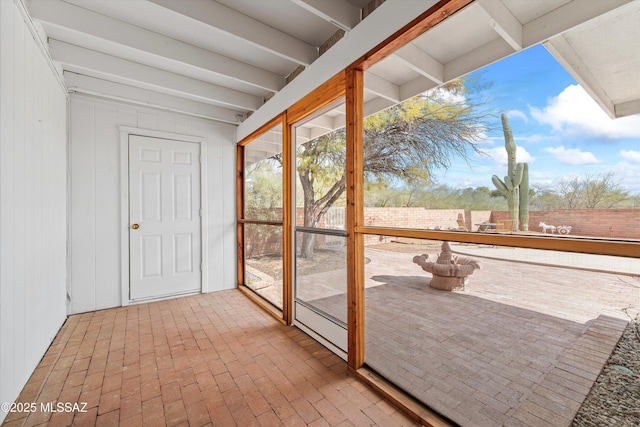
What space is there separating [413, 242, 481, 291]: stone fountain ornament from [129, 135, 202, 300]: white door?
3521mm

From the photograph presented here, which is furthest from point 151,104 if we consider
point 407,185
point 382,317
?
point 382,317

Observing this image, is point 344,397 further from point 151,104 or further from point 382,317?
point 151,104

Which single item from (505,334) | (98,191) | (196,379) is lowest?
(196,379)

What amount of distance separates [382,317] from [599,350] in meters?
1.22

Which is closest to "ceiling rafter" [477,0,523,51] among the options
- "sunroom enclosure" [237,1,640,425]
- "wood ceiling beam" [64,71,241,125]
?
"sunroom enclosure" [237,1,640,425]

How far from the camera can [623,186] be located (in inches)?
39.4

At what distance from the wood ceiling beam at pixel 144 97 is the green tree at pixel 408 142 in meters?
2.08

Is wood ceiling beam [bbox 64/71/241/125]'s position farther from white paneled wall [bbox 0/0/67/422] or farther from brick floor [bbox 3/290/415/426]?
brick floor [bbox 3/290/415/426]

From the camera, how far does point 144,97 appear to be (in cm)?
342

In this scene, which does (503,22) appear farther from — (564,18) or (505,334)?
(505,334)

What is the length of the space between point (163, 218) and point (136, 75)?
6.11 feet

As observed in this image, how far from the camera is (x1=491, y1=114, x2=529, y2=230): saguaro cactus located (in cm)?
125

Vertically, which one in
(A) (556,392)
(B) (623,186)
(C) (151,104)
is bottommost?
(A) (556,392)

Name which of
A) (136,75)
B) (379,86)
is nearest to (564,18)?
(379,86)
